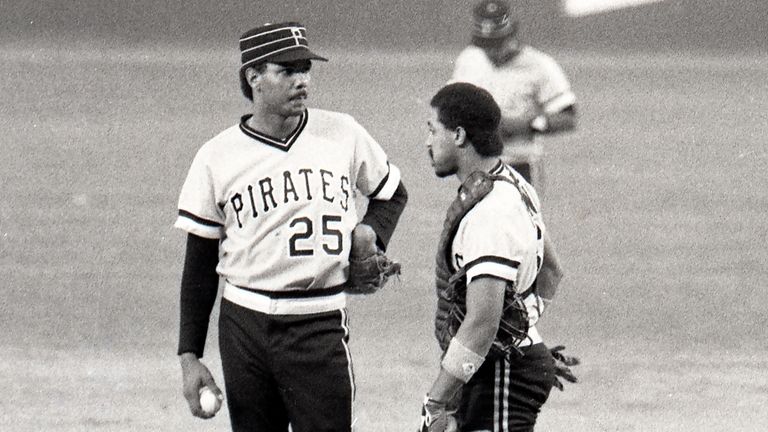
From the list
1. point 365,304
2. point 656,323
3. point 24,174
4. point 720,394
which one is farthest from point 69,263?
point 720,394

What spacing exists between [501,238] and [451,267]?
0.86ft

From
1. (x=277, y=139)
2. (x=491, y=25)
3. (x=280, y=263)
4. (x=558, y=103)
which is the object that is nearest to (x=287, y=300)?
(x=280, y=263)

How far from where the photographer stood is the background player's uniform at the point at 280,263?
417cm

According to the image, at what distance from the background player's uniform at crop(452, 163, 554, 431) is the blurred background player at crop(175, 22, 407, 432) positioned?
0.46m

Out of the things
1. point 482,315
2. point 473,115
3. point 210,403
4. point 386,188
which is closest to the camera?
point 482,315

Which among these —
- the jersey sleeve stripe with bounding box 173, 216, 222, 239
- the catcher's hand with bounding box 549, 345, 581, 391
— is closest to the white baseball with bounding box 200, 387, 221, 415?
the jersey sleeve stripe with bounding box 173, 216, 222, 239

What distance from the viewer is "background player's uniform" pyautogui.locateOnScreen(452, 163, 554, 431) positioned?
375 cm

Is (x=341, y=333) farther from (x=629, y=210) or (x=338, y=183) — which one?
(x=629, y=210)

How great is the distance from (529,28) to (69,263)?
419 inches

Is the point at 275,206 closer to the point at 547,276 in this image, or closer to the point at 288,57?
the point at 288,57

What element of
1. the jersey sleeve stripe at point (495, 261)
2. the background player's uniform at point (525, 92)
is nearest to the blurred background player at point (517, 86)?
the background player's uniform at point (525, 92)

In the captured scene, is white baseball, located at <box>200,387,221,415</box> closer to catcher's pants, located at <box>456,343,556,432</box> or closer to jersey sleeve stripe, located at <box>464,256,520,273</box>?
catcher's pants, located at <box>456,343,556,432</box>

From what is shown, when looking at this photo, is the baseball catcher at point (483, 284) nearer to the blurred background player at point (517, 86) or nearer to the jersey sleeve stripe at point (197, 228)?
the jersey sleeve stripe at point (197, 228)

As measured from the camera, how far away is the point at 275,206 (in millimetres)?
4156
